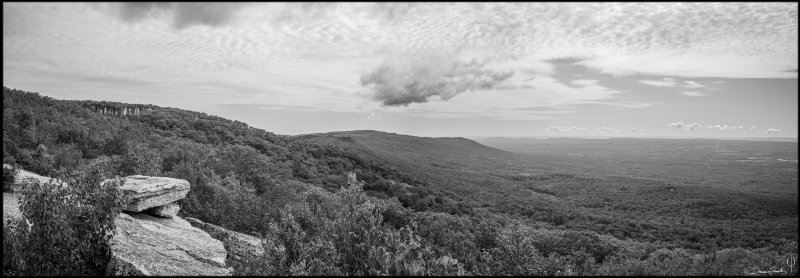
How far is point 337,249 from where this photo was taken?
9477 mm

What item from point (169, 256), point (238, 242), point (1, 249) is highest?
point (1, 249)

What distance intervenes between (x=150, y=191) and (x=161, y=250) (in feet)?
11.8

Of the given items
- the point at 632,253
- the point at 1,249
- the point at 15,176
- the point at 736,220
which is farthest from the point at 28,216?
the point at 736,220

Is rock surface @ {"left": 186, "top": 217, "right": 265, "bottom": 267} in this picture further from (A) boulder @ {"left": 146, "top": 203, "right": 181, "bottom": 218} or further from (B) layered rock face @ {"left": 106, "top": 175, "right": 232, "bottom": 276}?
(A) boulder @ {"left": 146, "top": 203, "right": 181, "bottom": 218}

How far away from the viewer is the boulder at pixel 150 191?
49.5 ft

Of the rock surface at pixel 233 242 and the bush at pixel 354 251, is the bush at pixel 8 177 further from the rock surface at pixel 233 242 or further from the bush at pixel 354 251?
the bush at pixel 354 251

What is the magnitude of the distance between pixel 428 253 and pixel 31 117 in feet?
109

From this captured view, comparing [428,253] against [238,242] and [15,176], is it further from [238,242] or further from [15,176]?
[15,176]

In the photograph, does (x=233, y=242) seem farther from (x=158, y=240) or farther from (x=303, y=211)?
(x=303, y=211)

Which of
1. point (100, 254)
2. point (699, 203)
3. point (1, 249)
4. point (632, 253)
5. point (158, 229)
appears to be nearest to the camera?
point (1, 249)

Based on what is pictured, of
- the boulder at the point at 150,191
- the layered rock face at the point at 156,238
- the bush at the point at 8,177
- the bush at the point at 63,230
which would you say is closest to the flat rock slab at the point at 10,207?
the layered rock face at the point at 156,238

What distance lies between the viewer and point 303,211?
68.8ft

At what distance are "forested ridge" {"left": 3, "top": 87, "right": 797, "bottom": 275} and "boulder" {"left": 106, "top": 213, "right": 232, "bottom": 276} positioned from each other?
6.92 feet

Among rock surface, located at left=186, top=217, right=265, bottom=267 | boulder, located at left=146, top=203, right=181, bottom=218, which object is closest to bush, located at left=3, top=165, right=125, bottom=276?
rock surface, located at left=186, top=217, right=265, bottom=267
